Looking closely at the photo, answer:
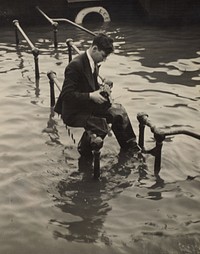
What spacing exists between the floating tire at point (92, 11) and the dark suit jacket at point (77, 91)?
36.9 feet

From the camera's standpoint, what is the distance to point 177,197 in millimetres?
5730

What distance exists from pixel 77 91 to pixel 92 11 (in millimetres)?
11753

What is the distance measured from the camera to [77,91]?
19.4 ft

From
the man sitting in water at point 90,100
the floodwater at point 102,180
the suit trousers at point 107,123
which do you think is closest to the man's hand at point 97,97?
the man sitting in water at point 90,100

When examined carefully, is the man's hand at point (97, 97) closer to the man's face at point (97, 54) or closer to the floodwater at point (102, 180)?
the man's face at point (97, 54)

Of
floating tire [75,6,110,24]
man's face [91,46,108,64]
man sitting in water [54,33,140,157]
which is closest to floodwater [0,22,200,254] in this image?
man sitting in water [54,33,140,157]

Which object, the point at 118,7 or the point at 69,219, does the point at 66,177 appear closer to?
the point at 69,219

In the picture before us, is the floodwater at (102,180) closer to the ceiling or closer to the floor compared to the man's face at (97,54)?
closer to the floor

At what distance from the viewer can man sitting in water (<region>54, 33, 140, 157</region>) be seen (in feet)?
18.8

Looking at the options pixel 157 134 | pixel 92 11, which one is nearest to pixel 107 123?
pixel 157 134

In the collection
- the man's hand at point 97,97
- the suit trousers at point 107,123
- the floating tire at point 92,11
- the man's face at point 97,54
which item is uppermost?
the floating tire at point 92,11

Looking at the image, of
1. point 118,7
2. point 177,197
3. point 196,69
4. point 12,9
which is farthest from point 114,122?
point 118,7

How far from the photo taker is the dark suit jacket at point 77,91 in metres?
5.84

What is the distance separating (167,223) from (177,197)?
0.67 meters
